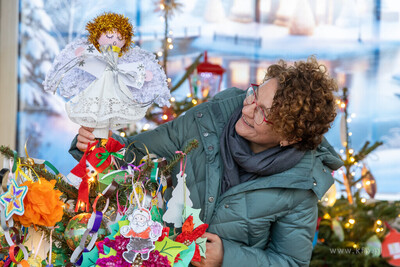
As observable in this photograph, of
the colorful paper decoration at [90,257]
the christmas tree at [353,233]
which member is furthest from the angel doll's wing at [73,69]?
the christmas tree at [353,233]

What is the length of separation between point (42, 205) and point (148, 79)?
0.40 m

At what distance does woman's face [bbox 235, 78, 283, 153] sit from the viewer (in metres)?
1.32

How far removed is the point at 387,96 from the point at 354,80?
1.09ft

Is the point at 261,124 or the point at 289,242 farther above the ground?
the point at 261,124

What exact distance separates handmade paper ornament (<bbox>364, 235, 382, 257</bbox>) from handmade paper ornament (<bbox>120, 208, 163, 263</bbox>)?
2.06 m

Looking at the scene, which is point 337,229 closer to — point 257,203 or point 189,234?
point 257,203

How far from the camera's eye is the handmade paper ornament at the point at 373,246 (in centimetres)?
Answer: 266

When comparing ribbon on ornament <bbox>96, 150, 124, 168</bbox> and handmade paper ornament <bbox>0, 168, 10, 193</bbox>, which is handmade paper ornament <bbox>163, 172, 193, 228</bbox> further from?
handmade paper ornament <bbox>0, 168, 10, 193</bbox>

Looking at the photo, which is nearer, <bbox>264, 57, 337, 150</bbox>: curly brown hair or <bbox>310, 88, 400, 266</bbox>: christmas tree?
<bbox>264, 57, 337, 150</bbox>: curly brown hair

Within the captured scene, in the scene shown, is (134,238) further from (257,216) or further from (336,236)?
(336,236)

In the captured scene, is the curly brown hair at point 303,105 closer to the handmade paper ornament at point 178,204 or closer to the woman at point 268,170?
the woman at point 268,170

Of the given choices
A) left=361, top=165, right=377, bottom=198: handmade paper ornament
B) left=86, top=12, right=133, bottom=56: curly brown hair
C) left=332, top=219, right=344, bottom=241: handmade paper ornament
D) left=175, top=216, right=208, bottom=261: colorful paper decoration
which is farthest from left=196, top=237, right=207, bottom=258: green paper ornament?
left=361, top=165, right=377, bottom=198: handmade paper ornament

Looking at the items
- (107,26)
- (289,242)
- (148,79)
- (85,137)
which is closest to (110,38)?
(107,26)

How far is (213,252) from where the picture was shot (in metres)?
1.26
